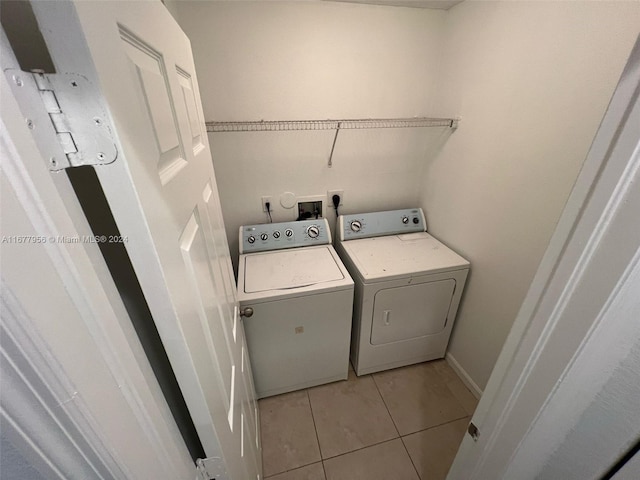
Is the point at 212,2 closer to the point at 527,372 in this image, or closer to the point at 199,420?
the point at 199,420

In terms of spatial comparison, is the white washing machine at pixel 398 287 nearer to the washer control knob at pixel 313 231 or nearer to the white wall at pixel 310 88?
the washer control knob at pixel 313 231

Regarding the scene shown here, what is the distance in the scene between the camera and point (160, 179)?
1.35 ft

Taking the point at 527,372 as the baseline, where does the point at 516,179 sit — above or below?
above

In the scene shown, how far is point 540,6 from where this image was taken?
1140mm

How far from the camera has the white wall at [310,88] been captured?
1494mm

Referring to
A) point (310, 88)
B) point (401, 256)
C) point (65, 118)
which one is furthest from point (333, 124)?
point (65, 118)

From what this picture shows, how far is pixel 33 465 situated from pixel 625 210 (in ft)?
2.88

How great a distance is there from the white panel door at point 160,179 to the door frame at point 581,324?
2.33 ft

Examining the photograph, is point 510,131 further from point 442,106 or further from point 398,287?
point 398,287

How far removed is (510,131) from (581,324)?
1.23 meters

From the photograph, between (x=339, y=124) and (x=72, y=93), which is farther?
(x=339, y=124)

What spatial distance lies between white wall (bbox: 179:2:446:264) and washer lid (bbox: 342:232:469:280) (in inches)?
16.2

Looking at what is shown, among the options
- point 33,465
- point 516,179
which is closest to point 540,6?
point 516,179

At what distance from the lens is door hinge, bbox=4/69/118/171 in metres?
0.26
